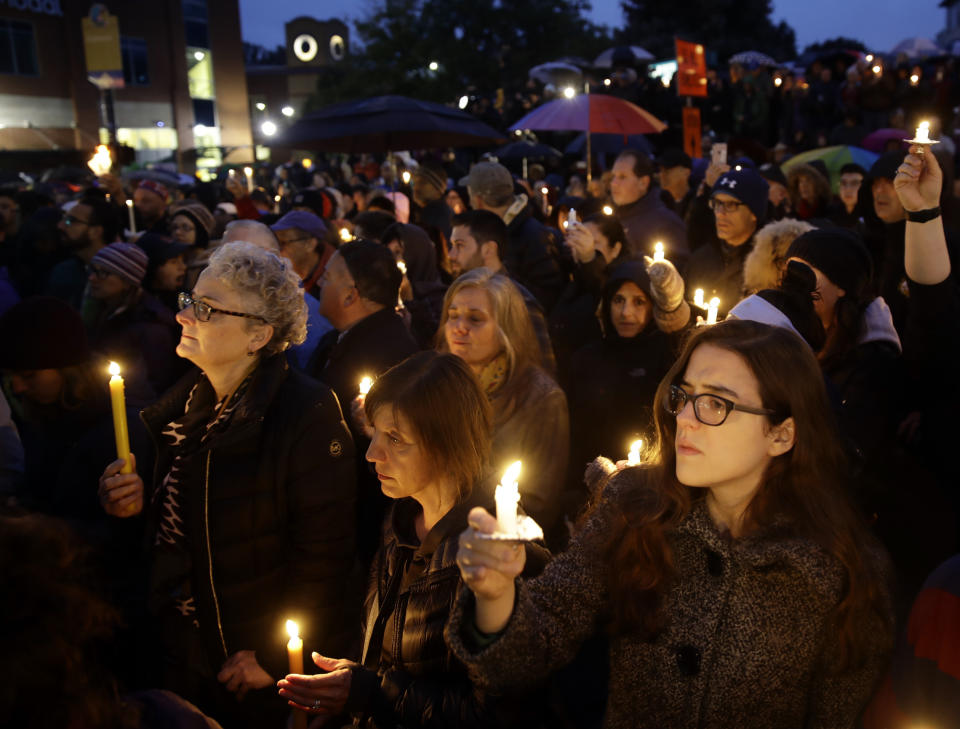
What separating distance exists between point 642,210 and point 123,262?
3886mm

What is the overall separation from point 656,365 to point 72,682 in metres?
3.29

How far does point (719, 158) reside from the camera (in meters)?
7.03

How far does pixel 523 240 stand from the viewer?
6379 mm

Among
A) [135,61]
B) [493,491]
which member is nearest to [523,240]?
[493,491]

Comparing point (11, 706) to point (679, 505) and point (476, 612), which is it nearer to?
point (476, 612)

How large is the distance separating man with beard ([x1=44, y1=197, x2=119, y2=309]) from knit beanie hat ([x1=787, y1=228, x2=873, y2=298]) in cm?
560

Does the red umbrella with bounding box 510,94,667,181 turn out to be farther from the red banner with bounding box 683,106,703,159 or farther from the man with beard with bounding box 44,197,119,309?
the man with beard with bounding box 44,197,119,309

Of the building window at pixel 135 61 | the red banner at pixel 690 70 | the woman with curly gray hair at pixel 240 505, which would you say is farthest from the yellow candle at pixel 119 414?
the building window at pixel 135 61

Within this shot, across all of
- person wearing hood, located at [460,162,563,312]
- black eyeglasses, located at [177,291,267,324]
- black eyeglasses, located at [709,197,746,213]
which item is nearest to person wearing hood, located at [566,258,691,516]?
black eyeglasses, located at [709,197,746,213]

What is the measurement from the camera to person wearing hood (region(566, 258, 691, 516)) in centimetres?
420

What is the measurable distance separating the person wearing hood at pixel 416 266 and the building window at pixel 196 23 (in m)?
43.1

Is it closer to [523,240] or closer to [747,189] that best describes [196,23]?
[523,240]

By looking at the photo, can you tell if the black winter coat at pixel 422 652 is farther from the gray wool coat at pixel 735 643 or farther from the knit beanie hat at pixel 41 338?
the knit beanie hat at pixel 41 338

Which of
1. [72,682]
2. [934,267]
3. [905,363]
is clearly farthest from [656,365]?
[72,682]
